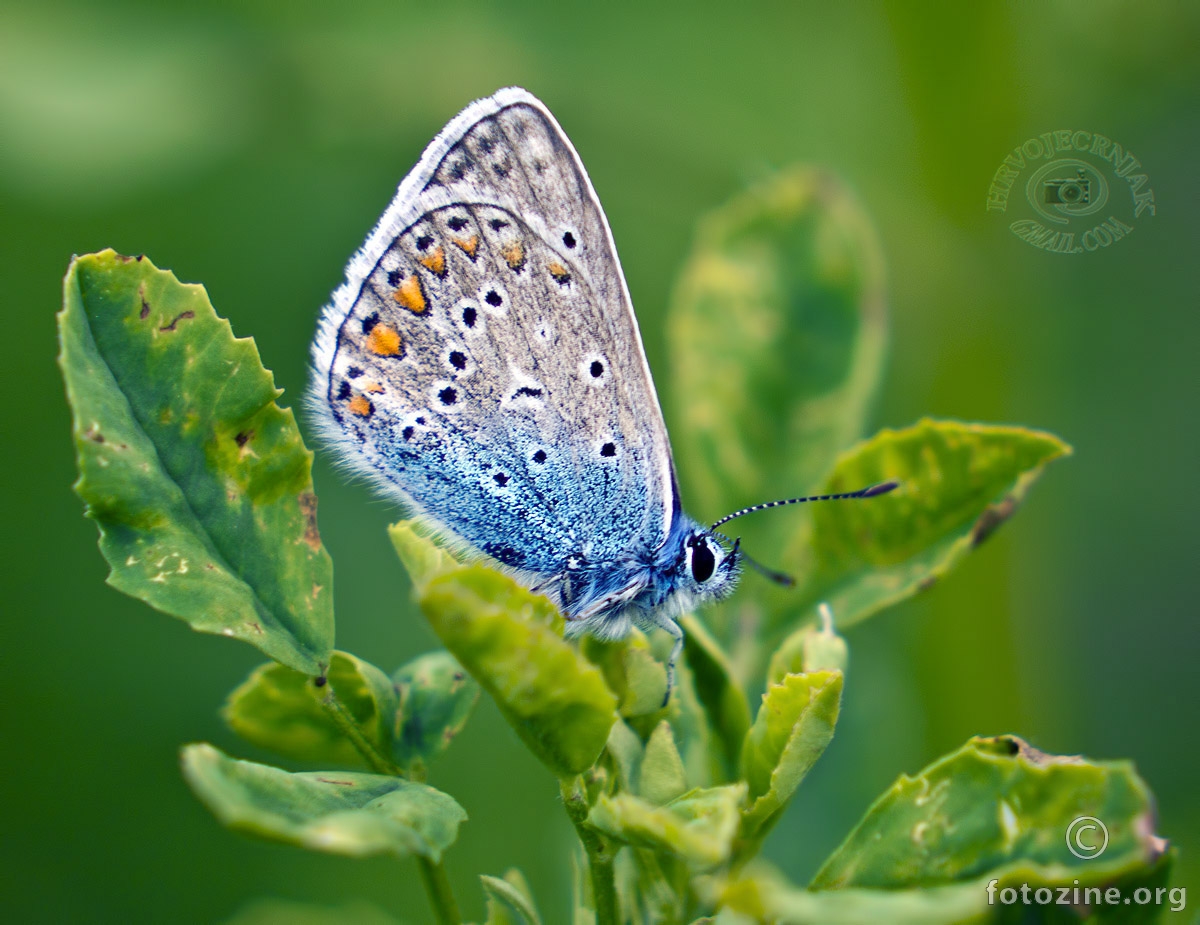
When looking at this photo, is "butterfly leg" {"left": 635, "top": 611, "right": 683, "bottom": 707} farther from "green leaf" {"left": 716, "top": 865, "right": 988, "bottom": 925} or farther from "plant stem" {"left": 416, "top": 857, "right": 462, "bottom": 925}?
"green leaf" {"left": 716, "top": 865, "right": 988, "bottom": 925}

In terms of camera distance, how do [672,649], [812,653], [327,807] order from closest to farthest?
[327,807] < [812,653] < [672,649]

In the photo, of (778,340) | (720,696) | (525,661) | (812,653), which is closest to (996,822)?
(812,653)

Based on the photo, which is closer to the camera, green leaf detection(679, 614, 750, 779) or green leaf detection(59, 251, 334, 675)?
green leaf detection(59, 251, 334, 675)

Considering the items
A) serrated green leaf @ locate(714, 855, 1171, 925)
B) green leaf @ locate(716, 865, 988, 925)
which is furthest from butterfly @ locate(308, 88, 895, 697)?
green leaf @ locate(716, 865, 988, 925)

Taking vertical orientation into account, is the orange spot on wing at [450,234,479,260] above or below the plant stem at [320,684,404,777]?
above

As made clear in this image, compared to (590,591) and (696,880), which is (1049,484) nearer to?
(590,591)

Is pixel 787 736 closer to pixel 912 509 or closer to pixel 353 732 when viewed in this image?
pixel 353 732

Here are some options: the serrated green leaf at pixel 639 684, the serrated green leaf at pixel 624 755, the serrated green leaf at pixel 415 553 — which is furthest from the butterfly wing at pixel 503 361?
the serrated green leaf at pixel 624 755
